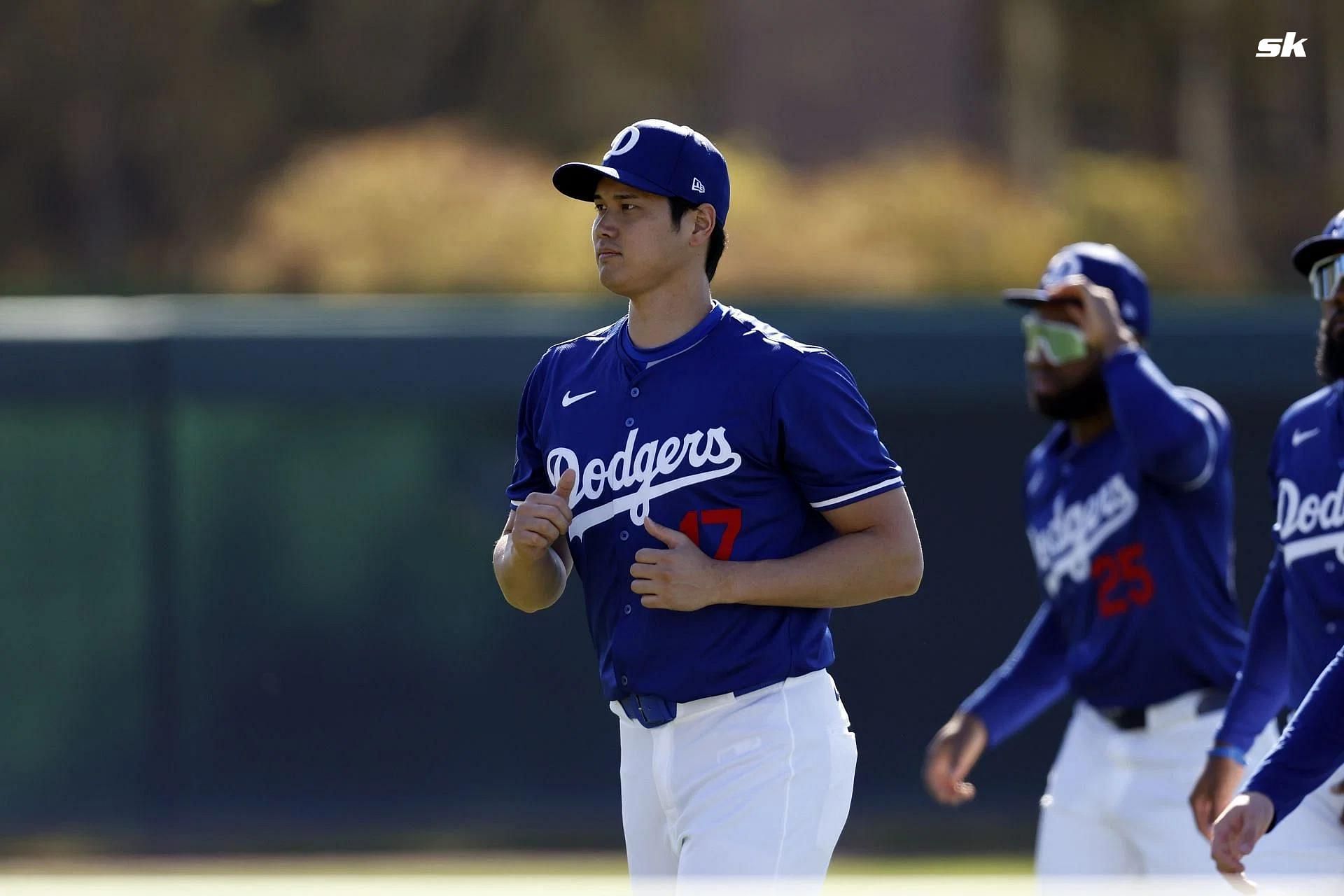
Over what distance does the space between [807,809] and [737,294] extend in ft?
37.5

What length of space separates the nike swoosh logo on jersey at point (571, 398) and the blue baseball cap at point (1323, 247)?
144cm

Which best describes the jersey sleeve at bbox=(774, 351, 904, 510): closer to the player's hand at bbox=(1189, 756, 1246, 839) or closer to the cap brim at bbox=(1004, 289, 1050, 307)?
the player's hand at bbox=(1189, 756, 1246, 839)

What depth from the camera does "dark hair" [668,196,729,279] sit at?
3197 mm

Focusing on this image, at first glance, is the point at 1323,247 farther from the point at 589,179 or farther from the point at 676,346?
the point at 589,179

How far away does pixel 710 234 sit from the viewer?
10.8ft

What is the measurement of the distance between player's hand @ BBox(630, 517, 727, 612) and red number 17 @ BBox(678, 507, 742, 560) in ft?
0.37

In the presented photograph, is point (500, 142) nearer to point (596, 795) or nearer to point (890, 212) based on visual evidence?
point (890, 212)

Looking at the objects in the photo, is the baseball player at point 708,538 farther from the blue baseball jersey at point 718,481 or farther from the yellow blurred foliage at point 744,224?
the yellow blurred foliage at point 744,224

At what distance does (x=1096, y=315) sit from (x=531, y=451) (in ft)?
5.89

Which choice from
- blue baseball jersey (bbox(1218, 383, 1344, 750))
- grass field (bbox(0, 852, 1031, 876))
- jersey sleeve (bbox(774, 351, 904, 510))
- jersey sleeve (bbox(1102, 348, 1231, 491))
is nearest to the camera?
jersey sleeve (bbox(774, 351, 904, 510))

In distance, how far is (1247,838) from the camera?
2.96 metres

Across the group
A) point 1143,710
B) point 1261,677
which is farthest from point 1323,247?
point 1143,710

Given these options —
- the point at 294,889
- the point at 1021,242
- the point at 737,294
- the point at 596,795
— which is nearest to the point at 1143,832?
the point at 294,889

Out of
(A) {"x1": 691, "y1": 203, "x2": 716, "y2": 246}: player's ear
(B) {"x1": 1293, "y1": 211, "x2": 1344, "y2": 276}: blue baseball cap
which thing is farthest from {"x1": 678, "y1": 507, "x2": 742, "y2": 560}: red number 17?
(B) {"x1": 1293, "y1": 211, "x2": 1344, "y2": 276}: blue baseball cap
